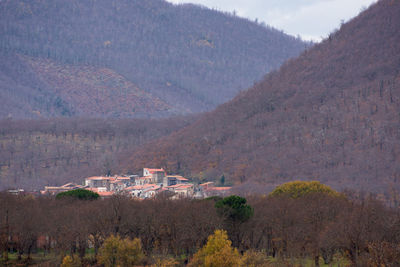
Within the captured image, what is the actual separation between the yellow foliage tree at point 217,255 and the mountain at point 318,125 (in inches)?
2305

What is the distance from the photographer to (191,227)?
220 ft

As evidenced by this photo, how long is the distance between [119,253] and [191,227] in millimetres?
10004

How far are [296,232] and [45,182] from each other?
9806cm

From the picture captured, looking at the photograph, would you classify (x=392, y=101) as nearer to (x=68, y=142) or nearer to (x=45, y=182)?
(x=45, y=182)

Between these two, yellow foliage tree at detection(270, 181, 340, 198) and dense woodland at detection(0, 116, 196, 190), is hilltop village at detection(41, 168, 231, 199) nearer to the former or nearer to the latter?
dense woodland at detection(0, 116, 196, 190)

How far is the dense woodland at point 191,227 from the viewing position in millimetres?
61531

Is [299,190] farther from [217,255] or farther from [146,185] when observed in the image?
[146,185]

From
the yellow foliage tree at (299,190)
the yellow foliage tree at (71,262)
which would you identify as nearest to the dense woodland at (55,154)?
the yellow foliage tree at (299,190)

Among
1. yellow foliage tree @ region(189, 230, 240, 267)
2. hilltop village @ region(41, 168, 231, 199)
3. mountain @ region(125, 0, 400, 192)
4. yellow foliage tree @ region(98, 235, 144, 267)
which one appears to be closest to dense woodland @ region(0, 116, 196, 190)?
mountain @ region(125, 0, 400, 192)

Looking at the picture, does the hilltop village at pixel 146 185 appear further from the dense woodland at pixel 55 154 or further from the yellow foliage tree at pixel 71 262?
the yellow foliage tree at pixel 71 262

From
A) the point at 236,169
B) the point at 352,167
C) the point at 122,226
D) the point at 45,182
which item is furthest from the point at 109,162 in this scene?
the point at 122,226

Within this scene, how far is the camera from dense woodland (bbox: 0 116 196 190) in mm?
158250

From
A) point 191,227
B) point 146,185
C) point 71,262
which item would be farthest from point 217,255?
point 146,185

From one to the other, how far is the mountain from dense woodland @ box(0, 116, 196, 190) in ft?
34.7
